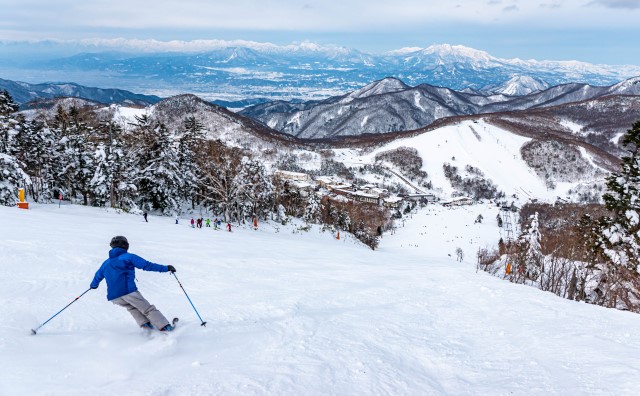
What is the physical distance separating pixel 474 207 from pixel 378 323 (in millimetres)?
173999

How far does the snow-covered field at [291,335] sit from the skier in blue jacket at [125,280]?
31 centimetres

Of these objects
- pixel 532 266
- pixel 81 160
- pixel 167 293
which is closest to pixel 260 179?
pixel 81 160

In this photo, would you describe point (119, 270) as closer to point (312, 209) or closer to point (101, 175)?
point (101, 175)

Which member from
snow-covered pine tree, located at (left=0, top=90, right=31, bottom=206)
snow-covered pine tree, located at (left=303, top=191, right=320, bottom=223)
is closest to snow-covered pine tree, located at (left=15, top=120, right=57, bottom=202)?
snow-covered pine tree, located at (left=0, top=90, right=31, bottom=206)

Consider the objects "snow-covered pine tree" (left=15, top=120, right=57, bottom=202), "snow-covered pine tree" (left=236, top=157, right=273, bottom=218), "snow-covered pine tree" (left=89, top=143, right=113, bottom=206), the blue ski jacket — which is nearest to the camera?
the blue ski jacket

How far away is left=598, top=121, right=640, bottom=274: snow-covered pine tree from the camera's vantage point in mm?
22703

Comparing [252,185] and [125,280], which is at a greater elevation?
[125,280]

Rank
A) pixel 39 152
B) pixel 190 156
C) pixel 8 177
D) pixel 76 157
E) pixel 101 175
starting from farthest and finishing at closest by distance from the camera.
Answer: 1. pixel 190 156
2. pixel 39 152
3. pixel 76 157
4. pixel 101 175
5. pixel 8 177

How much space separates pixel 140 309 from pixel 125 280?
0.54 meters

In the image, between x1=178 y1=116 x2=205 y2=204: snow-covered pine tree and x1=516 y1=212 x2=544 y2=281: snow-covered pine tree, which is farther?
x1=178 y1=116 x2=205 y2=204: snow-covered pine tree

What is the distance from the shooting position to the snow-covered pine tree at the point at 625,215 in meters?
22.7

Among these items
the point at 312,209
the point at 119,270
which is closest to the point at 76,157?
the point at 312,209

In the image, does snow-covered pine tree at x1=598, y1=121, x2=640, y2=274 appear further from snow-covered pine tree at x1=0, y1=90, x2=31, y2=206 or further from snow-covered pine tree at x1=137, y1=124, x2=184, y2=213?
snow-covered pine tree at x1=0, y1=90, x2=31, y2=206

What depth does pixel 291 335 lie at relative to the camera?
6.82 meters
